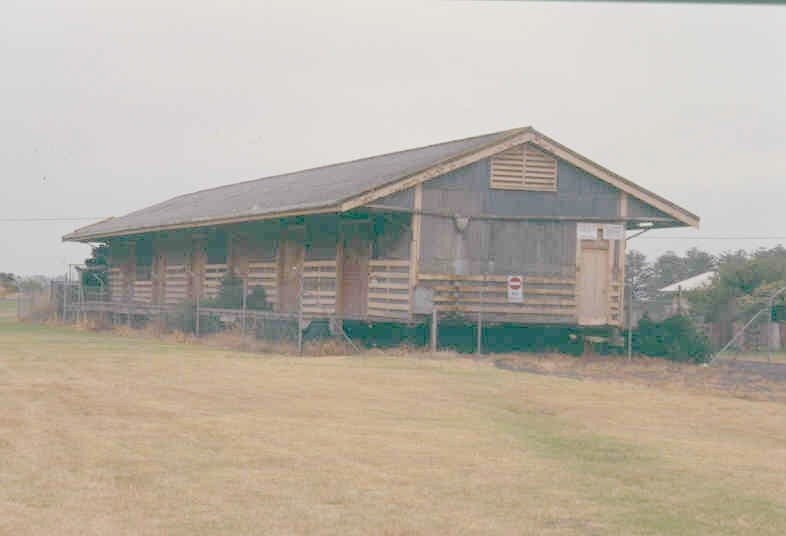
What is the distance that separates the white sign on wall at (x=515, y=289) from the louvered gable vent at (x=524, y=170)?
2.32m

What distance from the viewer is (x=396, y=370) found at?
17.8 meters

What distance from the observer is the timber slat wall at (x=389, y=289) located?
23.1 metres

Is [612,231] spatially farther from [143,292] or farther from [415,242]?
[143,292]

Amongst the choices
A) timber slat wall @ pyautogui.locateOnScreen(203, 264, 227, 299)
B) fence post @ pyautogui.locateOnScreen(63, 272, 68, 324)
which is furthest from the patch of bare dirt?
fence post @ pyautogui.locateOnScreen(63, 272, 68, 324)

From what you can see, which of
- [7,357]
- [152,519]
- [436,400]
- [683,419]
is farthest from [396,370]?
[152,519]

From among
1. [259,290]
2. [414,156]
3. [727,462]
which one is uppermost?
Answer: [414,156]

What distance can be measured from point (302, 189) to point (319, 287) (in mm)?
3999

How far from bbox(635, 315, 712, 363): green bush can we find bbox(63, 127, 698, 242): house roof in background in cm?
287

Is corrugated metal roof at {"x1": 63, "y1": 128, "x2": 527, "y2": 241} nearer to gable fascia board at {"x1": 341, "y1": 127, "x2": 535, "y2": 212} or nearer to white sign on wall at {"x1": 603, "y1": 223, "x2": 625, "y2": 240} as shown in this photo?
gable fascia board at {"x1": 341, "y1": 127, "x2": 535, "y2": 212}

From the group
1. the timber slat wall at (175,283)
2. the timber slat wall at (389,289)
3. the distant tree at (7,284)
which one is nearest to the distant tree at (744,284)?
the timber slat wall at (389,289)

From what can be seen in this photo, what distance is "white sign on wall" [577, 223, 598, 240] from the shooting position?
79.9ft

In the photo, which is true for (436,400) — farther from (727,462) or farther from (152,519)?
(152,519)

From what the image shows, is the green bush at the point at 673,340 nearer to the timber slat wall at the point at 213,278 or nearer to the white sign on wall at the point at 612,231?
the white sign on wall at the point at 612,231

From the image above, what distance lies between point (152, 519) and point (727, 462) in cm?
580
